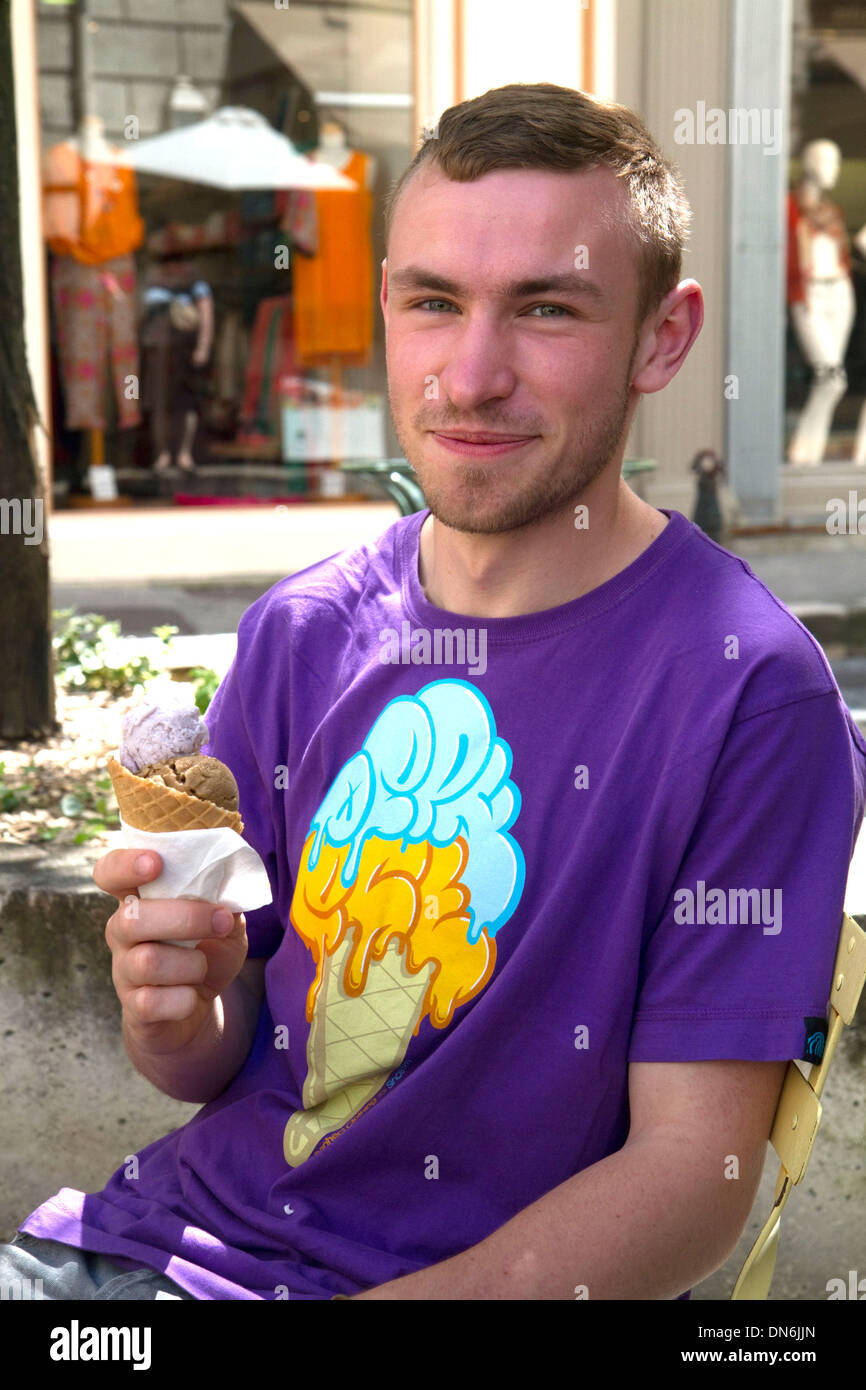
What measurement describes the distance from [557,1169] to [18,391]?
3307 mm

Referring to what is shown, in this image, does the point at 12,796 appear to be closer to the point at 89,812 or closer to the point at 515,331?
the point at 89,812

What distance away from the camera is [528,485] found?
1.97 meters

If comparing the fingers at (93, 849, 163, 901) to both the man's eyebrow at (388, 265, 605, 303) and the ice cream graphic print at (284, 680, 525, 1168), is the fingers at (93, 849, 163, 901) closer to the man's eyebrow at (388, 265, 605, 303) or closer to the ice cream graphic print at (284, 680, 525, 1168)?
the ice cream graphic print at (284, 680, 525, 1168)

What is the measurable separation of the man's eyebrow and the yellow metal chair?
795mm

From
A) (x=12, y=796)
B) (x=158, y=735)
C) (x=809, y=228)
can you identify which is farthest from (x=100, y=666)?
(x=809, y=228)

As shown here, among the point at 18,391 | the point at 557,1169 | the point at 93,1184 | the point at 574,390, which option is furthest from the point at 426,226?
the point at 18,391

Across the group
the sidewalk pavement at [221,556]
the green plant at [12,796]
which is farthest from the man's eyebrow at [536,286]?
the sidewalk pavement at [221,556]

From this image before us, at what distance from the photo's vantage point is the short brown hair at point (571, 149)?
6.21 feet

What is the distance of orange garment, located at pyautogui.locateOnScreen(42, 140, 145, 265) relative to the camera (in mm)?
10734

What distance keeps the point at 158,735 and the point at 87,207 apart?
9772 millimetres

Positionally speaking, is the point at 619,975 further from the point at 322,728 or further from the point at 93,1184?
the point at 93,1184

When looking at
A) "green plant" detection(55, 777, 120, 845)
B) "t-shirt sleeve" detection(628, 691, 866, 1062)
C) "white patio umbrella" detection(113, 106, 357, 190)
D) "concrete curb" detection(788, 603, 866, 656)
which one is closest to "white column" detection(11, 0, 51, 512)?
"white patio umbrella" detection(113, 106, 357, 190)

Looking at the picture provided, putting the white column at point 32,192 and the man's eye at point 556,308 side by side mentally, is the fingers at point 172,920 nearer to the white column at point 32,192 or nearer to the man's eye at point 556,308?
the man's eye at point 556,308

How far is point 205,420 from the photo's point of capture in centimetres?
1191
